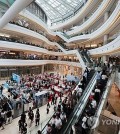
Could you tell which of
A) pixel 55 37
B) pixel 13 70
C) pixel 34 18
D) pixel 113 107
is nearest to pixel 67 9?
pixel 55 37

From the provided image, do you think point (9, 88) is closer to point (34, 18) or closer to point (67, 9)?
point (34, 18)

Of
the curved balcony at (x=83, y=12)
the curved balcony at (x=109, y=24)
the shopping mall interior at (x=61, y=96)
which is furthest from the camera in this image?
the curved balcony at (x=83, y=12)

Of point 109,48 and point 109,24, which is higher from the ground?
point 109,24

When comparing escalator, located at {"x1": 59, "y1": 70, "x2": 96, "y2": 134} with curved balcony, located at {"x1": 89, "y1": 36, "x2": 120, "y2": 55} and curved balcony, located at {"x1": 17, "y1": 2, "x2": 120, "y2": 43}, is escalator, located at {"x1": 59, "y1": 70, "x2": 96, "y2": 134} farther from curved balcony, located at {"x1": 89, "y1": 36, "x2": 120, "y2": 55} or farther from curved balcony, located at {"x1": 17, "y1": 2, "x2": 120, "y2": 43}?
curved balcony, located at {"x1": 17, "y1": 2, "x2": 120, "y2": 43}

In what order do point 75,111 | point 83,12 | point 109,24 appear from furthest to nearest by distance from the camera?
point 83,12 < point 109,24 < point 75,111

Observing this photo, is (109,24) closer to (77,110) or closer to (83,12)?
(77,110)

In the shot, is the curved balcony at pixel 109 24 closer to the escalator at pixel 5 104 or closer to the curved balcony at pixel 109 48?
the curved balcony at pixel 109 48

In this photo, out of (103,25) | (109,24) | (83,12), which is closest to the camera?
(109,24)

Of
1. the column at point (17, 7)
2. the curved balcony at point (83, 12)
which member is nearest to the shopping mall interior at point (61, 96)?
the column at point (17, 7)

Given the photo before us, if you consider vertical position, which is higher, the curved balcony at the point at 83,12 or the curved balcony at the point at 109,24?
the curved balcony at the point at 83,12

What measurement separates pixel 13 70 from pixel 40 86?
37.8ft

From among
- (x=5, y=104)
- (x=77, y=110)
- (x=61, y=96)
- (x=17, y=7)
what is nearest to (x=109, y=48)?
(x=61, y=96)

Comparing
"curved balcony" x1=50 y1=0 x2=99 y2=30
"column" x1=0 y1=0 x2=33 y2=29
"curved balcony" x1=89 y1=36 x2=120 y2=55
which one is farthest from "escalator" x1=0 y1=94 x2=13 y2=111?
"curved balcony" x1=50 y1=0 x2=99 y2=30

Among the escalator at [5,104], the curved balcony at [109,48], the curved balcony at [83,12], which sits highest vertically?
the curved balcony at [83,12]
